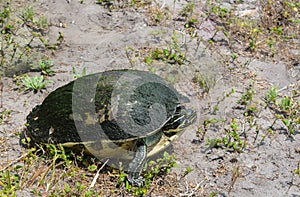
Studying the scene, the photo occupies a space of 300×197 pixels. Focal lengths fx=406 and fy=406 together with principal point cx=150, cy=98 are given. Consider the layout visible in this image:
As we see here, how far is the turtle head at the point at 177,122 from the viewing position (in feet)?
14.5

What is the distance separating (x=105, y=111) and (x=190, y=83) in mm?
1892

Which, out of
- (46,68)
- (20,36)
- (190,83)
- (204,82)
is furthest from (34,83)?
(204,82)

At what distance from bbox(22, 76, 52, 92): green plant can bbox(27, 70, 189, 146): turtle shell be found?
2.95 feet

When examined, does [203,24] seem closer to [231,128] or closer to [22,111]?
[231,128]

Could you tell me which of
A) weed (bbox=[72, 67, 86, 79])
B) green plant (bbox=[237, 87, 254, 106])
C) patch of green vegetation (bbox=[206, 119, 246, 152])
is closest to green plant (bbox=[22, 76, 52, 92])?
weed (bbox=[72, 67, 86, 79])

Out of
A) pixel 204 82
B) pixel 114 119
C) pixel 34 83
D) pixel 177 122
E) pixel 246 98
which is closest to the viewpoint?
pixel 114 119

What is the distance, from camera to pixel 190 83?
567cm

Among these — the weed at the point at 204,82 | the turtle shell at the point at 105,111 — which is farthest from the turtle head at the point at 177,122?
the weed at the point at 204,82

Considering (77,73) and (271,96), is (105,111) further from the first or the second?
(271,96)

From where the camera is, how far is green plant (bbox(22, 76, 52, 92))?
5.27 meters

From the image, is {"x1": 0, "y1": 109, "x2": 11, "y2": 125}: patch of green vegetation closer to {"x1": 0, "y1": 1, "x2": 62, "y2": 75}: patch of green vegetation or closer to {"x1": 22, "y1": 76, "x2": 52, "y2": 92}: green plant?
{"x1": 22, "y1": 76, "x2": 52, "y2": 92}: green plant

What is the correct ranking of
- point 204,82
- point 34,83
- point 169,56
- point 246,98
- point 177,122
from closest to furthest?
point 177,122 < point 34,83 < point 246,98 < point 204,82 < point 169,56

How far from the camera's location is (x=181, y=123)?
4461 millimetres

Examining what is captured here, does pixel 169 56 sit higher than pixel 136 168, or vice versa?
pixel 169 56
